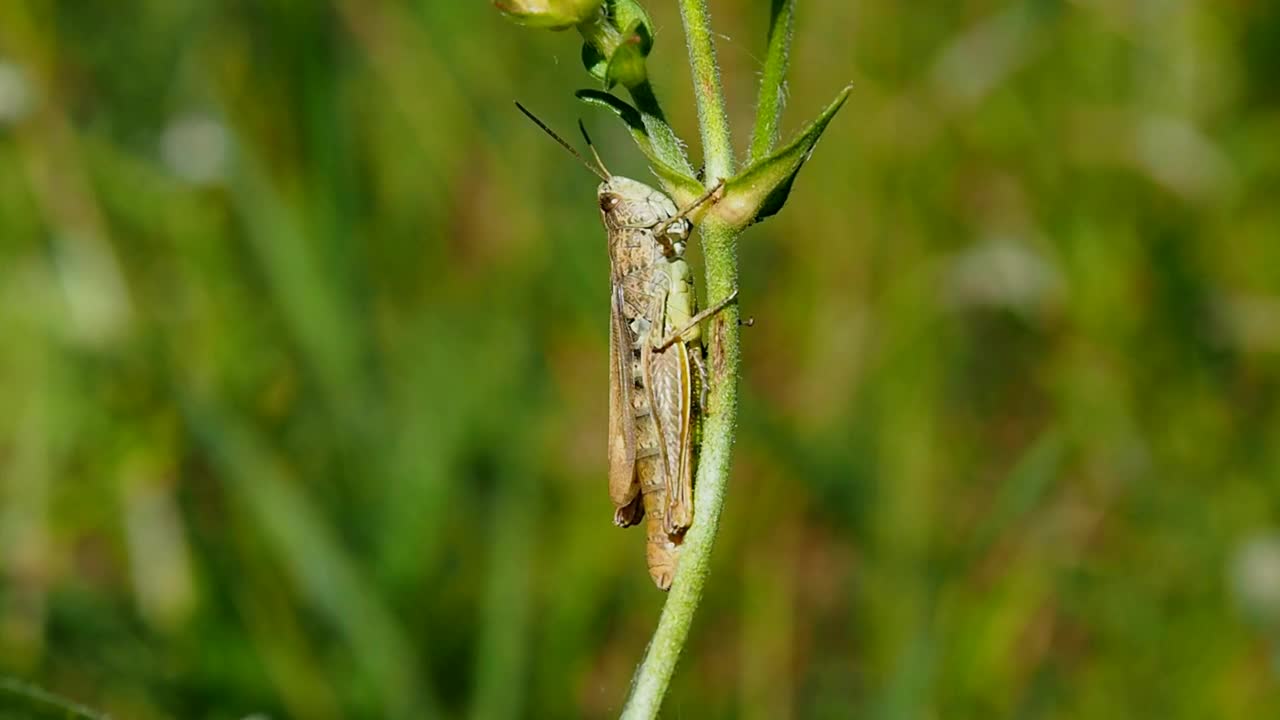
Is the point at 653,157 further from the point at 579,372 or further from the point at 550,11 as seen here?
the point at 579,372

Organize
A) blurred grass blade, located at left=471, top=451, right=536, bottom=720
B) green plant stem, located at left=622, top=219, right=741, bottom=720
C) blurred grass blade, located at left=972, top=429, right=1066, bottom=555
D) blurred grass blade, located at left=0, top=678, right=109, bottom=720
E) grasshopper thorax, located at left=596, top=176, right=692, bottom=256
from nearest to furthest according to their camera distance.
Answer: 1. blurred grass blade, located at left=0, top=678, right=109, bottom=720
2. green plant stem, located at left=622, top=219, right=741, bottom=720
3. grasshopper thorax, located at left=596, top=176, right=692, bottom=256
4. blurred grass blade, located at left=471, top=451, right=536, bottom=720
5. blurred grass blade, located at left=972, top=429, right=1066, bottom=555

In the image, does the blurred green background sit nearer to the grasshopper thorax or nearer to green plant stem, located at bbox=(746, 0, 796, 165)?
the grasshopper thorax

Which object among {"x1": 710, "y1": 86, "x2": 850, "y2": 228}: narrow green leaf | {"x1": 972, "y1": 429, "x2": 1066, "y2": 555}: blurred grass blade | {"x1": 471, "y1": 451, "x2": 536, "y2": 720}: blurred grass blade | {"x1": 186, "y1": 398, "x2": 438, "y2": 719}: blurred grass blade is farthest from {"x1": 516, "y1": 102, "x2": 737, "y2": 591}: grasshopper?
{"x1": 972, "y1": 429, "x2": 1066, "y2": 555}: blurred grass blade

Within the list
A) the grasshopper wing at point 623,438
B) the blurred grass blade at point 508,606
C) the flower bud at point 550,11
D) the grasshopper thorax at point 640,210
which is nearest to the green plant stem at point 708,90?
the flower bud at point 550,11

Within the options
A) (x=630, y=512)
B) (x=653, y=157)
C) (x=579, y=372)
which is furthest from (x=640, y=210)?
(x=579, y=372)

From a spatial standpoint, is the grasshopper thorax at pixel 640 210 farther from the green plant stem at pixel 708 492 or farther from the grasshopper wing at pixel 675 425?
the green plant stem at pixel 708 492
